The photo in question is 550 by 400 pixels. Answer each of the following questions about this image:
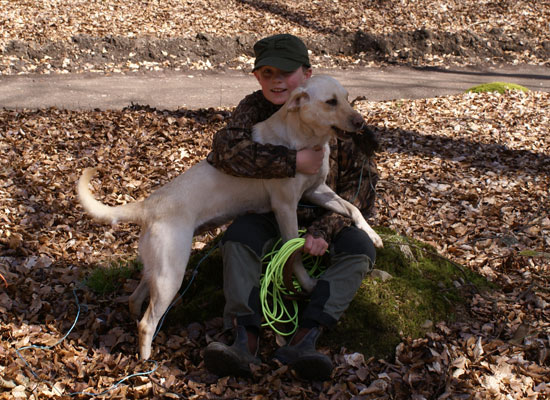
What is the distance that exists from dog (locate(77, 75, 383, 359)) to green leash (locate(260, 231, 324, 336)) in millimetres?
139

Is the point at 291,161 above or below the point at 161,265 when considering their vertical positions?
above

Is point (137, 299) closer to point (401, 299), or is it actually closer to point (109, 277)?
point (109, 277)

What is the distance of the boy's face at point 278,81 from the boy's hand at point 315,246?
1.03 meters

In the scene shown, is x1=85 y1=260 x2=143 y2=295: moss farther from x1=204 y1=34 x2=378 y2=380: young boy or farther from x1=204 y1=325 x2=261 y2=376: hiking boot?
x1=204 y1=325 x2=261 y2=376: hiking boot

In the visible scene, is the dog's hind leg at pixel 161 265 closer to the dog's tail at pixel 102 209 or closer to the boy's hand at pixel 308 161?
the dog's tail at pixel 102 209

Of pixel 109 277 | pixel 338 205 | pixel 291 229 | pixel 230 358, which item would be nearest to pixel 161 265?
pixel 230 358

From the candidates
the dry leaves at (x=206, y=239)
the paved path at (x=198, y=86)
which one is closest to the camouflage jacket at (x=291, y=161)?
the dry leaves at (x=206, y=239)

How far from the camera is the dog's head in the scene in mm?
3234

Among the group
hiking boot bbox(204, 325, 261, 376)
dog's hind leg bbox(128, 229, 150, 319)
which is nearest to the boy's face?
dog's hind leg bbox(128, 229, 150, 319)

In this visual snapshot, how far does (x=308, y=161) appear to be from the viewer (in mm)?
3357

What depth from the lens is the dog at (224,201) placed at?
324 cm

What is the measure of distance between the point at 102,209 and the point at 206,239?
5.58 feet

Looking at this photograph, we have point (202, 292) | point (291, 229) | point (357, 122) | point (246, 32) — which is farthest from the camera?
point (246, 32)

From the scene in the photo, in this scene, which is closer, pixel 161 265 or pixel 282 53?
pixel 161 265
